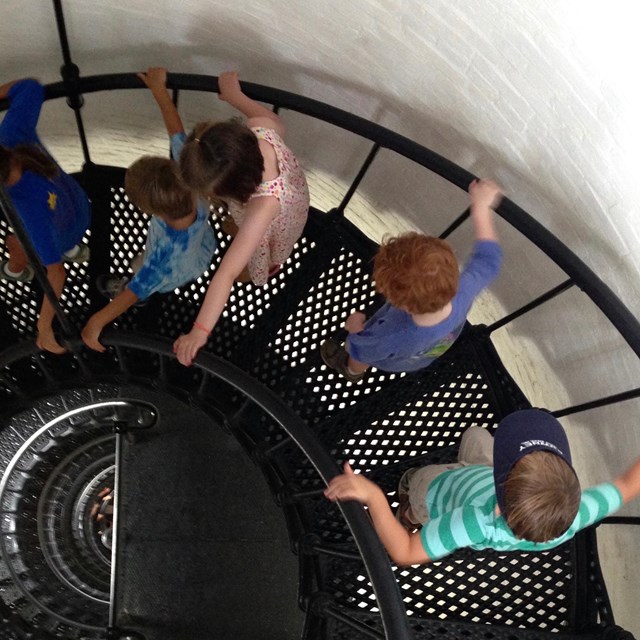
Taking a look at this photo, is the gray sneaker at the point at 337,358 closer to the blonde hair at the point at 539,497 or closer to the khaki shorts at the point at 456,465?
the khaki shorts at the point at 456,465

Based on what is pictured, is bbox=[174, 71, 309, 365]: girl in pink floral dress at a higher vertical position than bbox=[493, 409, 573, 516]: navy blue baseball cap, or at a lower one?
higher

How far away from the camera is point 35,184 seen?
222 cm

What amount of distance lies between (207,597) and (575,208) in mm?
2358

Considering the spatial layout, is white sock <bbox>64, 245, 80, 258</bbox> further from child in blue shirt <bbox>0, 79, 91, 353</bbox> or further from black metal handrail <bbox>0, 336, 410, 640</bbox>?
black metal handrail <bbox>0, 336, 410, 640</bbox>

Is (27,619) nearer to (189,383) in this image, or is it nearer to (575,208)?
(189,383)

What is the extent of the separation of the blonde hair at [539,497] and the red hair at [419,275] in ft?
1.43

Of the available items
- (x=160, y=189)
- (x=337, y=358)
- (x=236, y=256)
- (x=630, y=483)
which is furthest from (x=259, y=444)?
(x=630, y=483)

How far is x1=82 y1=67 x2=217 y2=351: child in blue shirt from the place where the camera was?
6.59 feet

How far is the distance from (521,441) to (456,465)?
2.22 feet

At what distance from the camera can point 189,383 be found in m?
2.86

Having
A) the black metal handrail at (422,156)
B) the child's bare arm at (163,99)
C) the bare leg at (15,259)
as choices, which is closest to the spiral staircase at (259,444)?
the black metal handrail at (422,156)

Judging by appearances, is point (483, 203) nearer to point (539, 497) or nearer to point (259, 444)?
point (539, 497)

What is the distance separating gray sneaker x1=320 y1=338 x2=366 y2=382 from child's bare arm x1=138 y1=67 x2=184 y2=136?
914mm

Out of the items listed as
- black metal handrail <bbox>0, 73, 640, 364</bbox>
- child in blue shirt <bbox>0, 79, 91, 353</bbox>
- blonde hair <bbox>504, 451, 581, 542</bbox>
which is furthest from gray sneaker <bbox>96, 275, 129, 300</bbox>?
blonde hair <bbox>504, 451, 581, 542</bbox>
